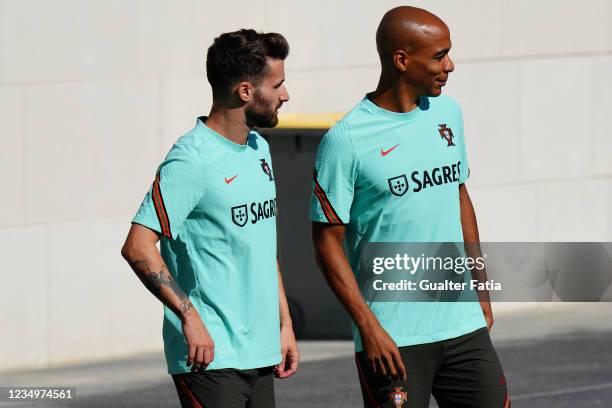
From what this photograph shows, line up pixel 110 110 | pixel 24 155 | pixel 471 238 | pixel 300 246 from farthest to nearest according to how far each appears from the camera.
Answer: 1. pixel 300 246
2. pixel 110 110
3. pixel 24 155
4. pixel 471 238

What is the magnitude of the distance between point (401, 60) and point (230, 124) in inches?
28.0

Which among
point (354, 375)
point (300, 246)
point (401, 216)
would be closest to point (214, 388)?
point (401, 216)

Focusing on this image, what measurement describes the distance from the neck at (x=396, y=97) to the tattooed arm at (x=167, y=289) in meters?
1.08

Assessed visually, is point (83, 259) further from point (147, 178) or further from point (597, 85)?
point (597, 85)

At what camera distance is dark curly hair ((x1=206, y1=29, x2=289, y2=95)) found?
5.39 m

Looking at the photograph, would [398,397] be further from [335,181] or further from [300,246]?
[300,246]

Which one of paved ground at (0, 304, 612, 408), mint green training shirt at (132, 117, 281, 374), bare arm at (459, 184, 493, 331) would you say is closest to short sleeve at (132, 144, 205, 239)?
mint green training shirt at (132, 117, 281, 374)

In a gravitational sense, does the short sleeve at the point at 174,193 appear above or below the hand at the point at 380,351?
above

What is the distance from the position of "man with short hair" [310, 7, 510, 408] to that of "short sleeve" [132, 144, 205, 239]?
0.53m

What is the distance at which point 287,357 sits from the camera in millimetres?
5586

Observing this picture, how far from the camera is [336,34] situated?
12539 mm

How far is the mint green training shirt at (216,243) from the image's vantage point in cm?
525

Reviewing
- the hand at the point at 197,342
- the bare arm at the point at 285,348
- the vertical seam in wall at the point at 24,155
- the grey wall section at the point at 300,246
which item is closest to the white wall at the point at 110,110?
the vertical seam in wall at the point at 24,155

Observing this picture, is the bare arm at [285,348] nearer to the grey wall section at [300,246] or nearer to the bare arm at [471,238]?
the bare arm at [471,238]
